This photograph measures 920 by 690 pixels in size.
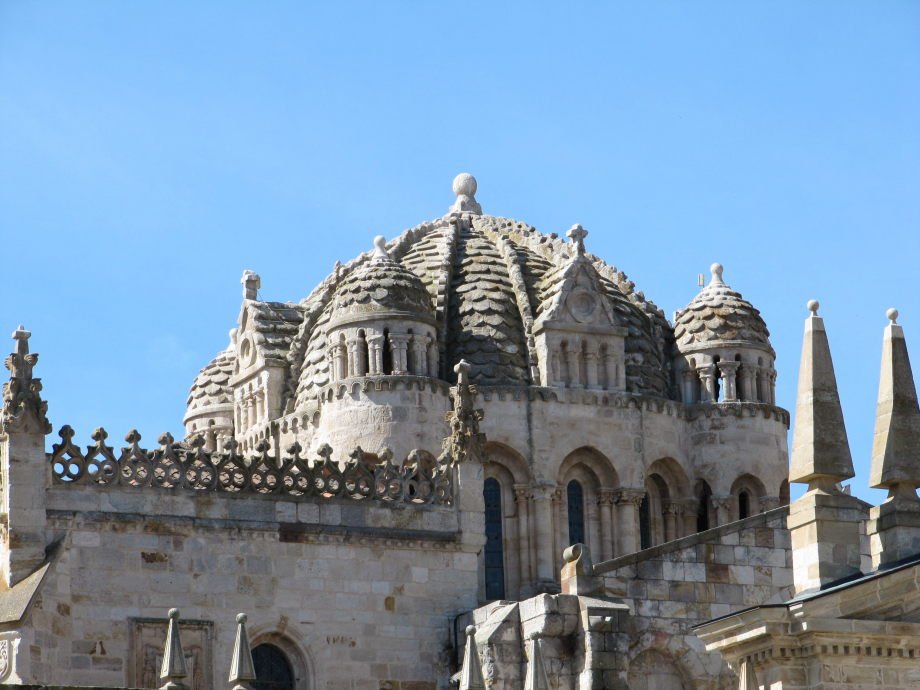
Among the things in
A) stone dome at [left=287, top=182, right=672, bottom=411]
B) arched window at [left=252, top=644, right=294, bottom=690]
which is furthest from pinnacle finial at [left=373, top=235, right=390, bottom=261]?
arched window at [left=252, top=644, right=294, bottom=690]

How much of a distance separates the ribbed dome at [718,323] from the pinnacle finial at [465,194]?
5.62m

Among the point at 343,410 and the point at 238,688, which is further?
the point at 343,410

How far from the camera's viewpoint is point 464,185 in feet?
192

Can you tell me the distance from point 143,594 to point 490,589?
437 inches

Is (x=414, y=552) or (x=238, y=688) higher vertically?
(x=414, y=552)

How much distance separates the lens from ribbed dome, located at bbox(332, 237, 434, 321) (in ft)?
166

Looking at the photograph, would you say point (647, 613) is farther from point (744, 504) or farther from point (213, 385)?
point (213, 385)

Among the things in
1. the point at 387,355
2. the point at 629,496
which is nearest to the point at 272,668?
the point at 387,355

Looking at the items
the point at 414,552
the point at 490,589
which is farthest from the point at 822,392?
the point at 490,589

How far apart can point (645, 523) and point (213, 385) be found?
10069 mm

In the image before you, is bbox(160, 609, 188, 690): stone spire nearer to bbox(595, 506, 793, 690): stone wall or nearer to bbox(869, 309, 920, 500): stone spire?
bbox(869, 309, 920, 500): stone spire

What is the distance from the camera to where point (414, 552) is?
42.4 meters

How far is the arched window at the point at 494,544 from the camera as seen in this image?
50.3 m

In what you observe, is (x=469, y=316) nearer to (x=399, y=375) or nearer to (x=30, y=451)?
(x=399, y=375)
